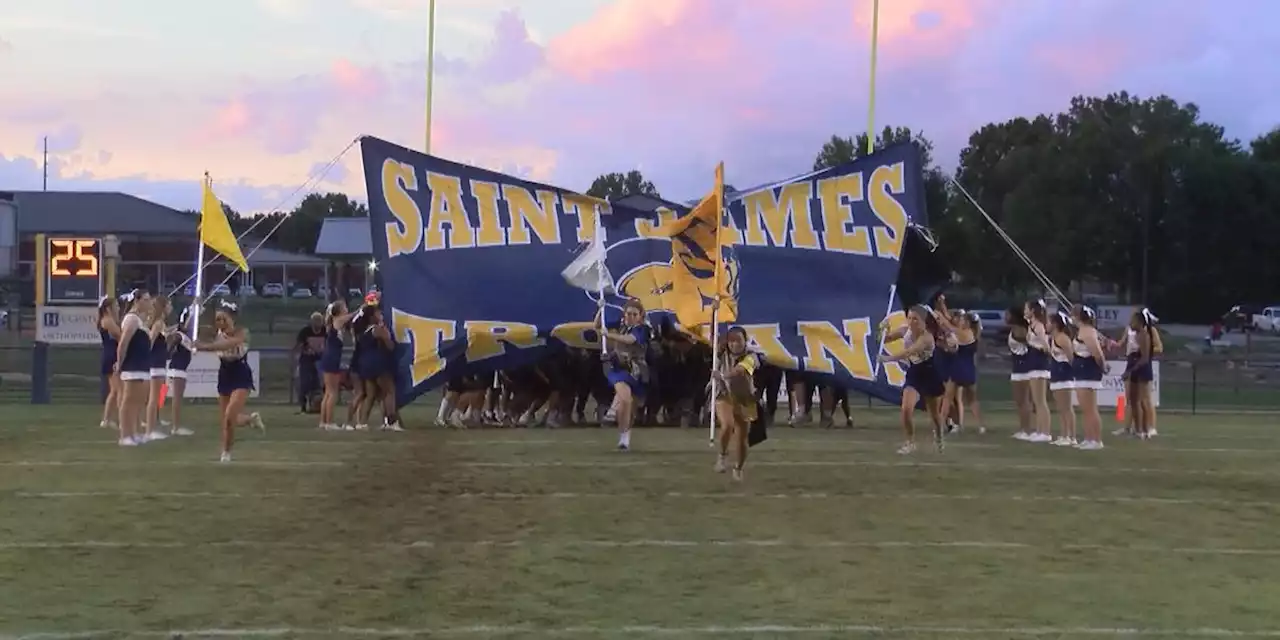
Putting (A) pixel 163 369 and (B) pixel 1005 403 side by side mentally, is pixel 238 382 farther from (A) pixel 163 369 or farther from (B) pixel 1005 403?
(B) pixel 1005 403

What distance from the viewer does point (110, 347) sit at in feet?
63.4

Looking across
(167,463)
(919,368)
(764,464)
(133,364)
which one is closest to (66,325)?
(133,364)

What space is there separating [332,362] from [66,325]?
8.99m

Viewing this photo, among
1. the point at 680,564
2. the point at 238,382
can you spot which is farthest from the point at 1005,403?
the point at 680,564

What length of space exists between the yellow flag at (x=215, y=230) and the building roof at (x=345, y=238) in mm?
28604

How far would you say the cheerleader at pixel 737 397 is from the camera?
42.9 ft

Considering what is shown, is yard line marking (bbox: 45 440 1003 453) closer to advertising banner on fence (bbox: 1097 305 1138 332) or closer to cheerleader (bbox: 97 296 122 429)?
cheerleader (bbox: 97 296 122 429)

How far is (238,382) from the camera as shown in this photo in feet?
46.8

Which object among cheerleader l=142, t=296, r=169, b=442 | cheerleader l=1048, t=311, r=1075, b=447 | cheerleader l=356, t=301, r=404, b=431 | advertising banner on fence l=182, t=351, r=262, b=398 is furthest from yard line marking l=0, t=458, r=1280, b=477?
advertising banner on fence l=182, t=351, r=262, b=398

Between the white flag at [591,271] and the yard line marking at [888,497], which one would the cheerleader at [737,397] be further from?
the white flag at [591,271]

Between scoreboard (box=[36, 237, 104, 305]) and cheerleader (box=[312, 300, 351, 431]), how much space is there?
7.47 m

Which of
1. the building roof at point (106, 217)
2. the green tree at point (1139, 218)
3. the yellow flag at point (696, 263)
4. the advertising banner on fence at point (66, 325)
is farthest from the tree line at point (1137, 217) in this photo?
the yellow flag at point (696, 263)

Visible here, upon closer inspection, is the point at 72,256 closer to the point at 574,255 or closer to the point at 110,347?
the point at 110,347

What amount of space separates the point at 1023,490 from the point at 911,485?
980 mm
